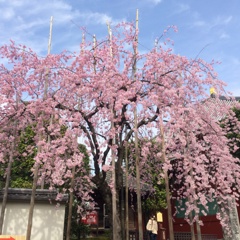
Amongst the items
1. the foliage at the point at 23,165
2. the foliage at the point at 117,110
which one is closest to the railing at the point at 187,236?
the foliage at the point at 117,110

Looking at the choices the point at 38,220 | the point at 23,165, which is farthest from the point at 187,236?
the point at 23,165

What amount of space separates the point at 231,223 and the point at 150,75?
812 cm

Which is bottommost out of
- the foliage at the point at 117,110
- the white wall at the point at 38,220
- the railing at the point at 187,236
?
the railing at the point at 187,236

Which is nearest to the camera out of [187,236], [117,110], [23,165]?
[117,110]

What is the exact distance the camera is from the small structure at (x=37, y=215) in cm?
1138

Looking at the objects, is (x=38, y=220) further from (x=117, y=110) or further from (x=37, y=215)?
(x=117, y=110)

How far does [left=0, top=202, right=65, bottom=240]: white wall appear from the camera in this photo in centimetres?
1135

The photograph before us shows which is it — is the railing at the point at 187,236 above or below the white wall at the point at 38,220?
below

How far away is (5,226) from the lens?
11.3m

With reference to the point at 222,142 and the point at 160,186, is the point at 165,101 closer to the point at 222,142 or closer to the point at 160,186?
the point at 222,142

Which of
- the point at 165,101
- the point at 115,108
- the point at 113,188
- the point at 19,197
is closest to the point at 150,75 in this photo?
the point at 165,101

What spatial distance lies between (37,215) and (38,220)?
0.68ft

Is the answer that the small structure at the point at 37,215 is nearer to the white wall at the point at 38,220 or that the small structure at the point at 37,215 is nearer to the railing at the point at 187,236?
the white wall at the point at 38,220

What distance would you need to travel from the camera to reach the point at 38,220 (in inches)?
456
